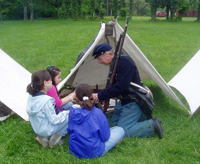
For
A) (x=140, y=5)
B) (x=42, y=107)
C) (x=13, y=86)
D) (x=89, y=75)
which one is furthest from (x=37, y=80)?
(x=140, y=5)

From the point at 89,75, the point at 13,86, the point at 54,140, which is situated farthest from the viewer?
the point at 89,75

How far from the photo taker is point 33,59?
7.70 meters

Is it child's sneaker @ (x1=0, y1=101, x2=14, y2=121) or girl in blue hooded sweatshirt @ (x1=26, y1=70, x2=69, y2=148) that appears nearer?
girl in blue hooded sweatshirt @ (x1=26, y1=70, x2=69, y2=148)

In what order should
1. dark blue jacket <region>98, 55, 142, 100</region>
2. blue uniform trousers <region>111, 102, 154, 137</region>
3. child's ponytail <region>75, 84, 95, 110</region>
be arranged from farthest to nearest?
blue uniform trousers <region>111, 102, 154, 137</region>
dark blue jacket <region>98, 55, 142, 100</region>
child's ponytail <region>75, 84, 95, 110</region>

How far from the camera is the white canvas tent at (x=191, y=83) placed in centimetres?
358

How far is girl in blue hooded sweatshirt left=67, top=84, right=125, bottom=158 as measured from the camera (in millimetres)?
2365

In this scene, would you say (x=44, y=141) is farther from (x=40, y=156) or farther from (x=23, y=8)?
(x=23, y=8)

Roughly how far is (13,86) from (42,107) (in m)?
1.54

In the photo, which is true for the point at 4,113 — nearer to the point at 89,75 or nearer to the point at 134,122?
the point at 89,75

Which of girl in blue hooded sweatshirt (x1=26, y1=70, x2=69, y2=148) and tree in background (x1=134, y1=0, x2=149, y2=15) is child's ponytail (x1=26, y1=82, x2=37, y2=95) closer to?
girl in blue hooded sweatshirt (x1=26, y1=70, x2=69, y2=148)

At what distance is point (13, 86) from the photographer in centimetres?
373

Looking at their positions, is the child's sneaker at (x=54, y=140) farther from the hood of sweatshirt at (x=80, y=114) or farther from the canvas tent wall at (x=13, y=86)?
the canvas tent wall at (x=13, y=86)

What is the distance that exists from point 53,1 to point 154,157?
38441mm

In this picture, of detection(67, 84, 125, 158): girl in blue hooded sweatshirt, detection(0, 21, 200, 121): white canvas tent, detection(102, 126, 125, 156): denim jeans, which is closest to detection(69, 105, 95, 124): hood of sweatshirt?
detection(67, 84, 125, 158): girl in blue hooded sweatshirt
